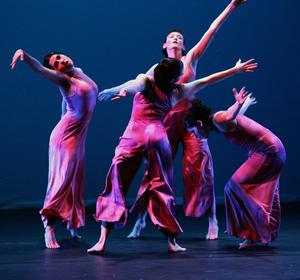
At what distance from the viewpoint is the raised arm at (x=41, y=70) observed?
3879 mm

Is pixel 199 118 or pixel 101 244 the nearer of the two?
pixel 101 244

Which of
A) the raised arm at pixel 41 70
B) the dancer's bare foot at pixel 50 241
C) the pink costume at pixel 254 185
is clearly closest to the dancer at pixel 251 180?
the pink costume at pixel 254 185

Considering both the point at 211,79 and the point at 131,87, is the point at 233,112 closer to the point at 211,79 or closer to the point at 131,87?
the point at 211,79

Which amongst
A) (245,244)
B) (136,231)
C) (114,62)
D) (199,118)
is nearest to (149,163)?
(199,118)

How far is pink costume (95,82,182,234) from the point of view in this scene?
380 cm

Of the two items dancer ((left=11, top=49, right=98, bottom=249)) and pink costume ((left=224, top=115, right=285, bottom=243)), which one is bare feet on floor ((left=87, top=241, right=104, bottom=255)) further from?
pink costume ((left=224, top=115, right=285, bottom=243))

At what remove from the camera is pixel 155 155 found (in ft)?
12.6

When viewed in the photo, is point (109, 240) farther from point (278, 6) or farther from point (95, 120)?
point (278, 6)

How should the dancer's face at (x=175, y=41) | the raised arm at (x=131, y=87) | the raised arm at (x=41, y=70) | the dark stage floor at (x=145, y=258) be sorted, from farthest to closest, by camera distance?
1. the dancer's face at (x=175, y=41)
2. the raised arm at (x=41, y=70)
3. the raised arm at (x=131, y=87)
4. the dark stage floor at (x=145, y=258)

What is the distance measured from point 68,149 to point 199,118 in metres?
0.93

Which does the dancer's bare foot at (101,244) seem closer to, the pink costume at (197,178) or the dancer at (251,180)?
the dancer at (251,180)

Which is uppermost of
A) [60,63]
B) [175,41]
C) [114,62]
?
[114,62]

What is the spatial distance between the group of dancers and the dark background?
2.17 m

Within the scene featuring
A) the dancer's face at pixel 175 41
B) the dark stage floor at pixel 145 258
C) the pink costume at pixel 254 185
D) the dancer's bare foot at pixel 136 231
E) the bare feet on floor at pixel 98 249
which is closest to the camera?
the dark stage floor at pixel 145 258
